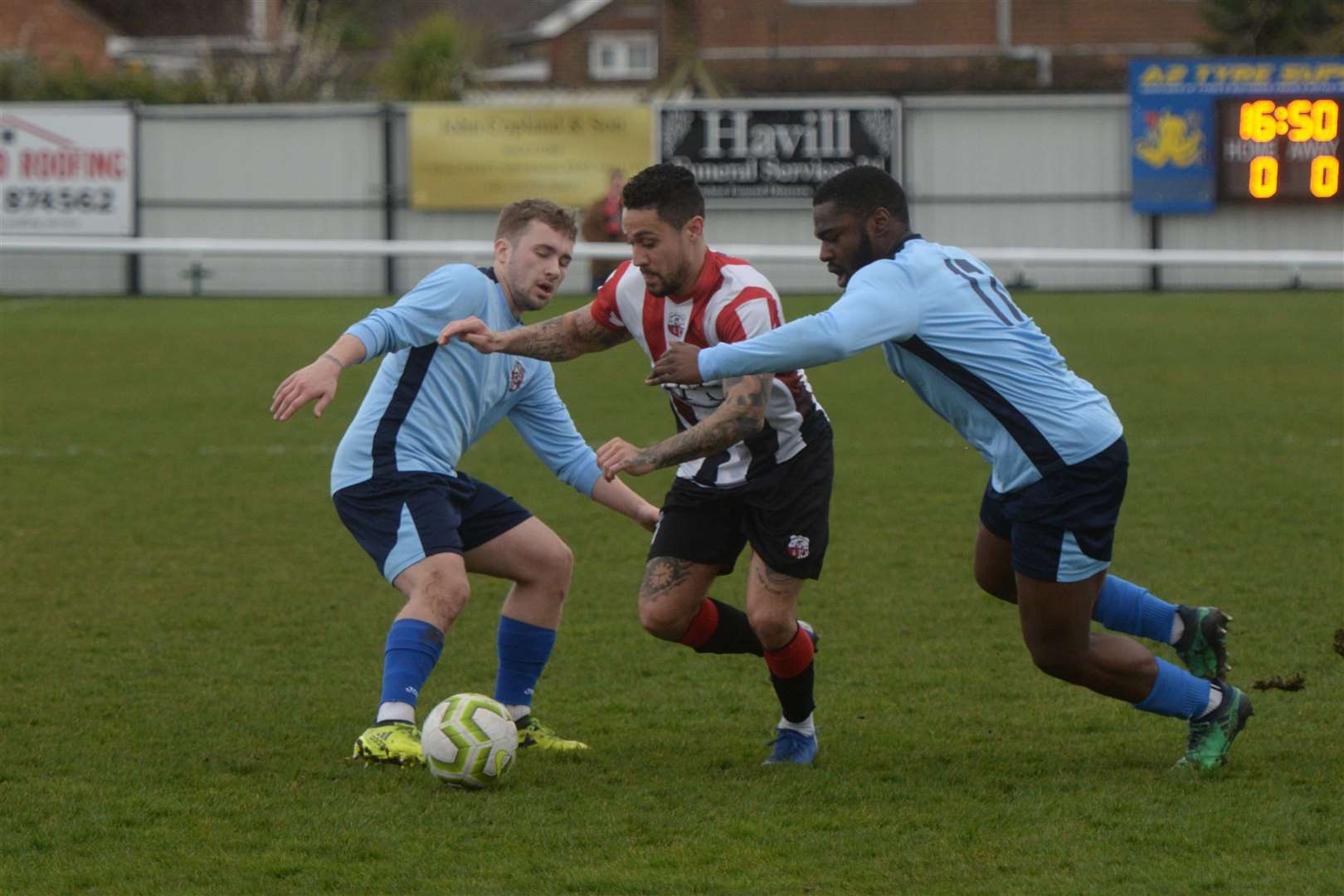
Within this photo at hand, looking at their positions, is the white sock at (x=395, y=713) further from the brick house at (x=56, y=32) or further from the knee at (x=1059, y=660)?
the brick house at (x=56, y=32)

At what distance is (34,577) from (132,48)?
44396 millimetres

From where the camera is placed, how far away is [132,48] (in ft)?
162

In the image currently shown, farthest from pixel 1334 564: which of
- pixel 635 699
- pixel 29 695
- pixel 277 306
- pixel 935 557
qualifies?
pixel 277 306

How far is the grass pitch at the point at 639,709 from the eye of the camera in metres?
4.46

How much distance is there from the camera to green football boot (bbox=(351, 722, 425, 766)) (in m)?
5.27

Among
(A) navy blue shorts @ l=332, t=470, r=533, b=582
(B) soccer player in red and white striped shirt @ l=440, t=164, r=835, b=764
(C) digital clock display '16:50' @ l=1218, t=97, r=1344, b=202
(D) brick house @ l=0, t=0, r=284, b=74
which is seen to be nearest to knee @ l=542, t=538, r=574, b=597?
(A) navy blue shorts @ l=332, t=470, r=533, b=582

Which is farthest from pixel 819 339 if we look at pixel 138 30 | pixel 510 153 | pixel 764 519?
pixel 138 30

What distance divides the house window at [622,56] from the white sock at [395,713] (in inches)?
1897

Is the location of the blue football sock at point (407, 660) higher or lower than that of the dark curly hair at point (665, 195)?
lower

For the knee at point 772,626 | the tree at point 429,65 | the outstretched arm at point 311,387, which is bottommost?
the knee at point 772,626

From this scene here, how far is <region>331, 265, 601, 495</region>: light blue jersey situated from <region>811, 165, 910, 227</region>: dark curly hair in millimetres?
1271

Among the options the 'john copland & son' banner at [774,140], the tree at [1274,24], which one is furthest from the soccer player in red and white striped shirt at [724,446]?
the tree at [1274,24]

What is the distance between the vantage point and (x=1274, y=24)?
34.3 metres

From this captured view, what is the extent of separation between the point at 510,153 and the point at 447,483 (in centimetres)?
2400
